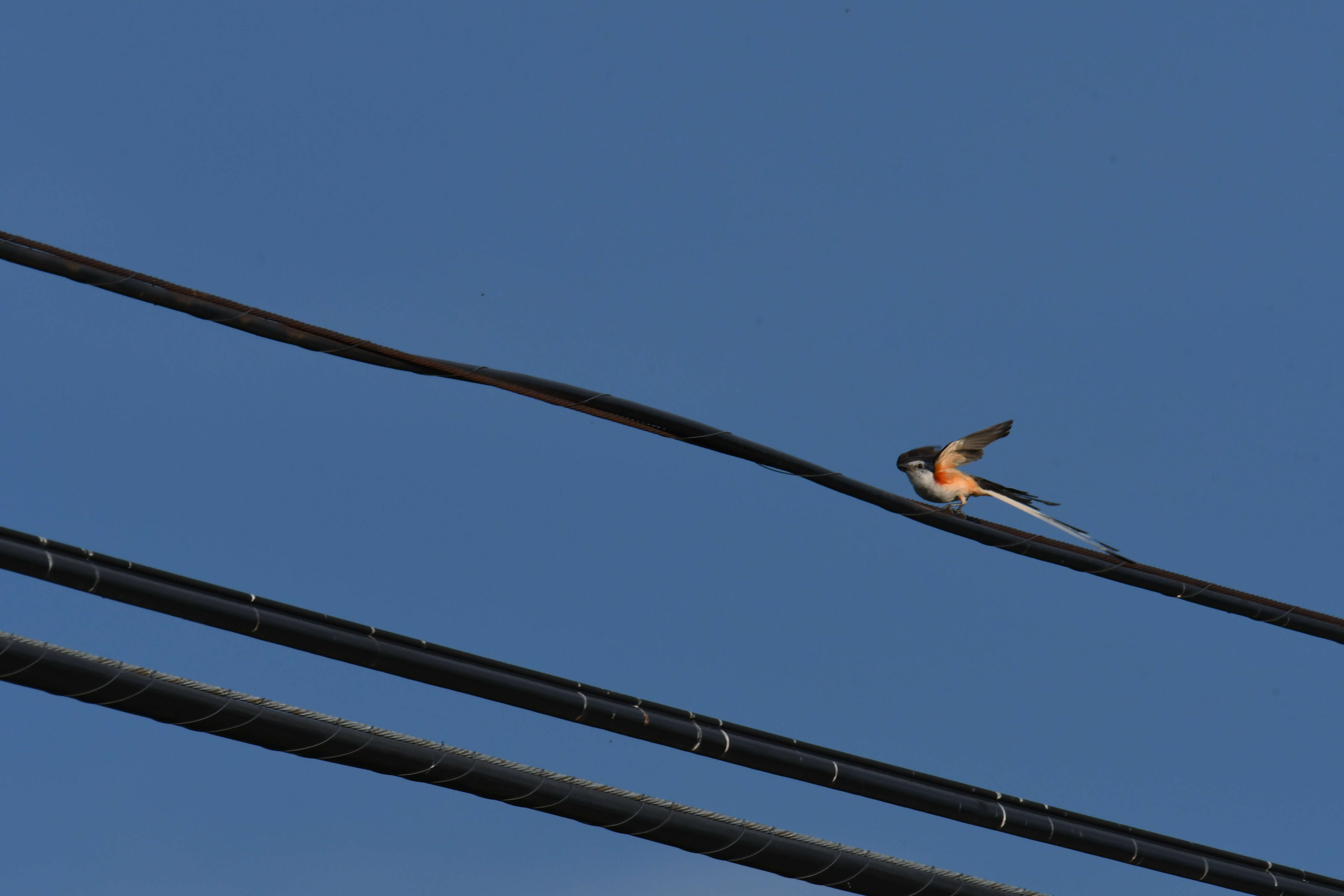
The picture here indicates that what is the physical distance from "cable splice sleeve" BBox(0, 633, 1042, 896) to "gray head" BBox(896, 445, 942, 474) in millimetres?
5028

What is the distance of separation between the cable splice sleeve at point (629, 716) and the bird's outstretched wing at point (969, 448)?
4096 mm

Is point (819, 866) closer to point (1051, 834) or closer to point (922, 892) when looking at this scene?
point (922, 892)

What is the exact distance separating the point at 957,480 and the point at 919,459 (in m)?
0.53

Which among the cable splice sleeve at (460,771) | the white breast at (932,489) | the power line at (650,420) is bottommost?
the cable splice sleeve at (460,771)

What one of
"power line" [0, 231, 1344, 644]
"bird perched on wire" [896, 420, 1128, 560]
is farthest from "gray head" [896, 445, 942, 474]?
"power line" [0, 231, 1344, 644]

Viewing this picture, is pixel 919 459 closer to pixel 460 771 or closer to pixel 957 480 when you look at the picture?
pixel 957 480

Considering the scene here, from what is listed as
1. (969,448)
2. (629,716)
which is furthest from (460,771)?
(969,448)

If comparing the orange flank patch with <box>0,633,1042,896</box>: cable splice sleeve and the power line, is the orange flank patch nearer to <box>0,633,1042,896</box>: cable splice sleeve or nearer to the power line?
the power line

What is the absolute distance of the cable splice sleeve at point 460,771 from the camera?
7.55 m

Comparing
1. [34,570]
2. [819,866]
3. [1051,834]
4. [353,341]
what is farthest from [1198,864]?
[34,570]

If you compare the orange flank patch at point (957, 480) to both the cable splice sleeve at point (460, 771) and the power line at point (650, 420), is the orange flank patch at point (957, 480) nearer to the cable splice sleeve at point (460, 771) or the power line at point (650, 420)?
the power line at point (650, 420)

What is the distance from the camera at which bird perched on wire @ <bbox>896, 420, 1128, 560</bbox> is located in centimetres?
1365

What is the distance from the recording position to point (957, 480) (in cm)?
1423

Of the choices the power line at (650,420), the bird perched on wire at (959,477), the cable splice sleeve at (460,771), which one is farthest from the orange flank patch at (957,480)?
the cable splice sleeve at (460,771)
